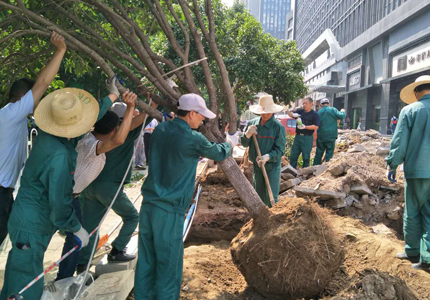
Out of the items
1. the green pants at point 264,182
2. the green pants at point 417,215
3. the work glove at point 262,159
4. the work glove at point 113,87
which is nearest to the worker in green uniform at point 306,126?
the green pants at point 264,182

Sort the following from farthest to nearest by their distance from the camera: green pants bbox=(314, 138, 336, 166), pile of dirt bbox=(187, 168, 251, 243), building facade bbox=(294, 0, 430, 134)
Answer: building facade bbox=(294, 0, 430, 134), green pants bbox=(314, 138, 336, 166), pile of dirt bbox=(187, 168, 251, 243)

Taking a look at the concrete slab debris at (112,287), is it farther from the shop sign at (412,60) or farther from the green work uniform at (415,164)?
the shop sign at (412,60)

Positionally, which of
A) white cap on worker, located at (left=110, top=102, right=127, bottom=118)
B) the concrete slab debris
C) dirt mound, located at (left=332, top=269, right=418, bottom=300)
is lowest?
the concrete slab debris

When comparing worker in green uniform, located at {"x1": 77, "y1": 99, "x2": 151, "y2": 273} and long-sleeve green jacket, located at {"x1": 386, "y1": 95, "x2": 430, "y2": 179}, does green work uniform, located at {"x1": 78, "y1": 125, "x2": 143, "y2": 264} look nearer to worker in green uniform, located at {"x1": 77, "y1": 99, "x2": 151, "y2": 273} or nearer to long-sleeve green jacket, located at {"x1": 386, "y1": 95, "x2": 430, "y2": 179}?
worker in green uniform, located at {"x1": 77, "y1": 99, "x2": 151, "y2": 273}

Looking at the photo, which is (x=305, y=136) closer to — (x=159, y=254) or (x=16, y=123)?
(x=159, y=254)

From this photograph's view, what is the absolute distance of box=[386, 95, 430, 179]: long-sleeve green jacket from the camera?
159 inches

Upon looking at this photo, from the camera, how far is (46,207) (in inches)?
104

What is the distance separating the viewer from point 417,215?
4.16m

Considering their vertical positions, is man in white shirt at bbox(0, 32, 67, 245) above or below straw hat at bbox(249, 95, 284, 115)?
below

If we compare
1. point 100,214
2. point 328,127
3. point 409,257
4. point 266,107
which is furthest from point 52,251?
point 328,127

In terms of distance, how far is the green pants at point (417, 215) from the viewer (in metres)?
4.05

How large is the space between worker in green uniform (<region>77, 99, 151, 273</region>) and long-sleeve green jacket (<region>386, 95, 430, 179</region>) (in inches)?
120

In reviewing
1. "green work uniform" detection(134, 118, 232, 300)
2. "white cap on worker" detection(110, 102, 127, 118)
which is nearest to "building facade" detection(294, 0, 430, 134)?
"white cap on worker" detection(110, 102, 127, 118)

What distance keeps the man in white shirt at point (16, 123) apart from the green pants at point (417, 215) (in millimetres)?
4096
